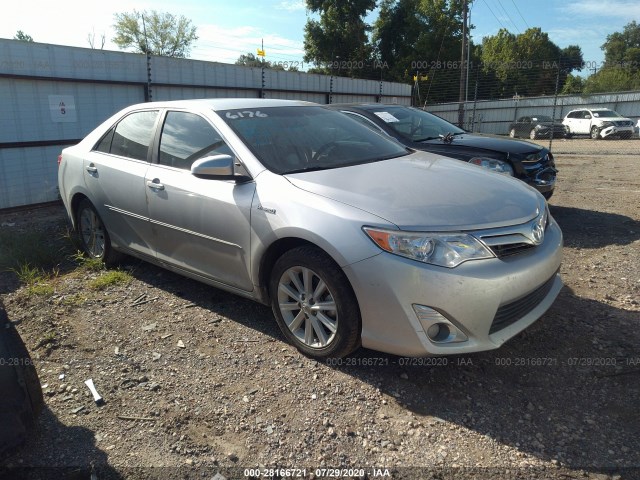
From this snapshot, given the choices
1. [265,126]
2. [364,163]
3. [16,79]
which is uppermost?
[16,79]

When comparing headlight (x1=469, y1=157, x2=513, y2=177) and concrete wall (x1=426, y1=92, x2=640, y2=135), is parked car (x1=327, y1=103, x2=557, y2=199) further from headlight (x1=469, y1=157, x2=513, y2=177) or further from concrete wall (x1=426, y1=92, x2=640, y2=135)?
concrete wall (x1=426, y1=92, x2=640, y2=135)

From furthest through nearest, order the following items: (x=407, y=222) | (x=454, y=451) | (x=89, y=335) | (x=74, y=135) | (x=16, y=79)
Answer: (x=74, y=135) → (x=16, y=79) → (x=89, y=335) → (x=407, y=222) → (x=454, y=451)

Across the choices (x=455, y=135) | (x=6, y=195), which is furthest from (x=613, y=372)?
(x=6, y=195)

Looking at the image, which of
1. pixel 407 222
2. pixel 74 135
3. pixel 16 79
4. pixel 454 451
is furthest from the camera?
pixel 74 135

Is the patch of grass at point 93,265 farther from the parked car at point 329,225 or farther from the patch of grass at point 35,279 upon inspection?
the parked car at point 329,225

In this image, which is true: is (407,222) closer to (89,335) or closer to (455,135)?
(89,335)

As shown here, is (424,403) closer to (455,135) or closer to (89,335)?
(89,335)

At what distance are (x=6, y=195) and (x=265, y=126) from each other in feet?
20.0

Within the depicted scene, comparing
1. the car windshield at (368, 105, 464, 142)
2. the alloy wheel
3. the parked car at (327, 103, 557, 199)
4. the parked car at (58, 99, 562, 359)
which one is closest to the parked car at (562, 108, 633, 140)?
the car windshield at (368, 105, 464, 142)

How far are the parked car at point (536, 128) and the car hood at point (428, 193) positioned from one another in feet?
80.0

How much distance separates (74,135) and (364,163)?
275 inches

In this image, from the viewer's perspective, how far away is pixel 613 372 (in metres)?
2.97

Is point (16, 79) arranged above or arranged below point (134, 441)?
above

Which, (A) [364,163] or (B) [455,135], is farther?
(B) [455,135]
